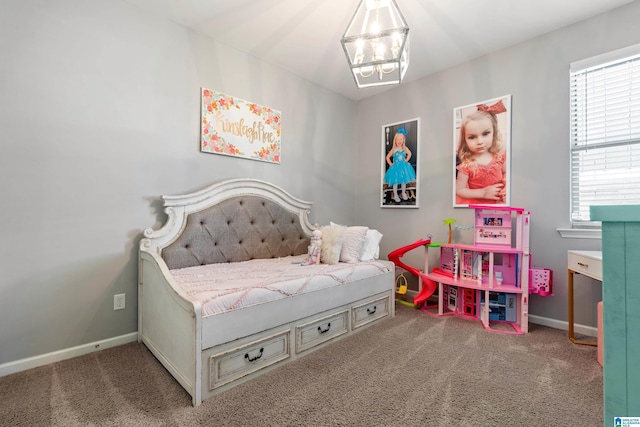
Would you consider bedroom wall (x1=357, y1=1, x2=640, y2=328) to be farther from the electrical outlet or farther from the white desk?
the electrical outlet

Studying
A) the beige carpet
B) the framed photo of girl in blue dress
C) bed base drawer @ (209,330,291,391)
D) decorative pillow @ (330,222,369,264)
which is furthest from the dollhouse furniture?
bed base drawer @ (209,330,291,391)

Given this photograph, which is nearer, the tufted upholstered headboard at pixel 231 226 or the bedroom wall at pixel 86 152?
the bedroom wall at pixel 86 152

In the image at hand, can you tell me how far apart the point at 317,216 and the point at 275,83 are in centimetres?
154

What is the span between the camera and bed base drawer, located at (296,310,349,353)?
1.97m

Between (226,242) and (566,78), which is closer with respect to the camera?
(566,78)

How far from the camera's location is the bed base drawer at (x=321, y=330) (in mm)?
1965

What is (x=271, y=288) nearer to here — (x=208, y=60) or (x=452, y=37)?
(x=208, y=60)

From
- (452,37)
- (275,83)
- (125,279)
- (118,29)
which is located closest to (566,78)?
(452,37)

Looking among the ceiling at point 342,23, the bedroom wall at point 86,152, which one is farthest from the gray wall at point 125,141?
the ceiling at point 342,23

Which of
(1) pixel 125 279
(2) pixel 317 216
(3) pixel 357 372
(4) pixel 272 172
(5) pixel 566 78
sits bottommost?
(3) pixel 357 372

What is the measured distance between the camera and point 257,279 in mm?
1960

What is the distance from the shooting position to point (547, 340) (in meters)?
2.24

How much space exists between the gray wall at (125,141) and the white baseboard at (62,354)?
40 mm

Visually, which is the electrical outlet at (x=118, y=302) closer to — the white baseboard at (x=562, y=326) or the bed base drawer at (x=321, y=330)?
the bed base drawer at (x=321, y=330)
